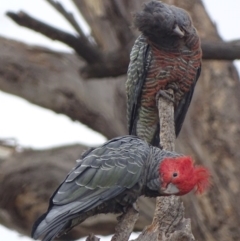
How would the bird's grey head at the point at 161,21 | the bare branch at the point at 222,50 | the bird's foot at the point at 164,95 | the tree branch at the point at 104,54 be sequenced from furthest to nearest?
the bare branch at the point at 222,50 → the tree branch at the point at 104,54 → the bird's foot at the point at 164,95 → the bird's grey head at the point at 161,21

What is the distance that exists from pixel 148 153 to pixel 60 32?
1.83m

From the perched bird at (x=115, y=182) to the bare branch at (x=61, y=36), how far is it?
145 cm

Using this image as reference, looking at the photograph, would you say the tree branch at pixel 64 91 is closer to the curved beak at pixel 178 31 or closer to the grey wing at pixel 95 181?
the curved beak at pixel 178 31

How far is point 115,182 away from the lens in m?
4.13

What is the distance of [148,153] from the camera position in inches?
168

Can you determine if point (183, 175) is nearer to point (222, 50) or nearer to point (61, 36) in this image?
point (61, 36)

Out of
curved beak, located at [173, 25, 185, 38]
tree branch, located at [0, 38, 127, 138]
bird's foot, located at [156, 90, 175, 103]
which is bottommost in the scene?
tree branch, located at [0, 38, 127, 138]

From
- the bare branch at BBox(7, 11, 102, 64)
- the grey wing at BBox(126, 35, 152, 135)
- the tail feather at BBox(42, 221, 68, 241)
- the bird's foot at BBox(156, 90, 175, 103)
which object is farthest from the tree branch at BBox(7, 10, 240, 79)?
the tail feather at BBox(42, 221, 68, 241)

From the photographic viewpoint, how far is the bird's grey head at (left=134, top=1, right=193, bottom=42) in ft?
16.9

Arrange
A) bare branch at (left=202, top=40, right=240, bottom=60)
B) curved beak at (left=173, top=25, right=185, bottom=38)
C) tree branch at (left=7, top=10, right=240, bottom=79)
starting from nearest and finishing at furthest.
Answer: curved beak at (left=173, top=25, right=185, bottom=38) → tree branch at (left=7, top=10, right=240, bottom=79) → bare branch at (left=202, top=40, right=240, bottom=60)

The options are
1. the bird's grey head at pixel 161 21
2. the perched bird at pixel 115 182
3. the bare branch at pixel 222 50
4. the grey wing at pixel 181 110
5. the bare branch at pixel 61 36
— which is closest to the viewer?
the perched bird at pixel 115 182

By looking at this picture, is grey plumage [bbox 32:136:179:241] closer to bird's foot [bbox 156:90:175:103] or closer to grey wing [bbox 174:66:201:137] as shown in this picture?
bird's foot [bbox 156:90:175:103]

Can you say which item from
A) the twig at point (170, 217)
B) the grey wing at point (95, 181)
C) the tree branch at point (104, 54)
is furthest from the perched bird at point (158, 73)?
the grey wing at point (95, 181)

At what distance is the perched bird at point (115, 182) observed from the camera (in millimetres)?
4016
